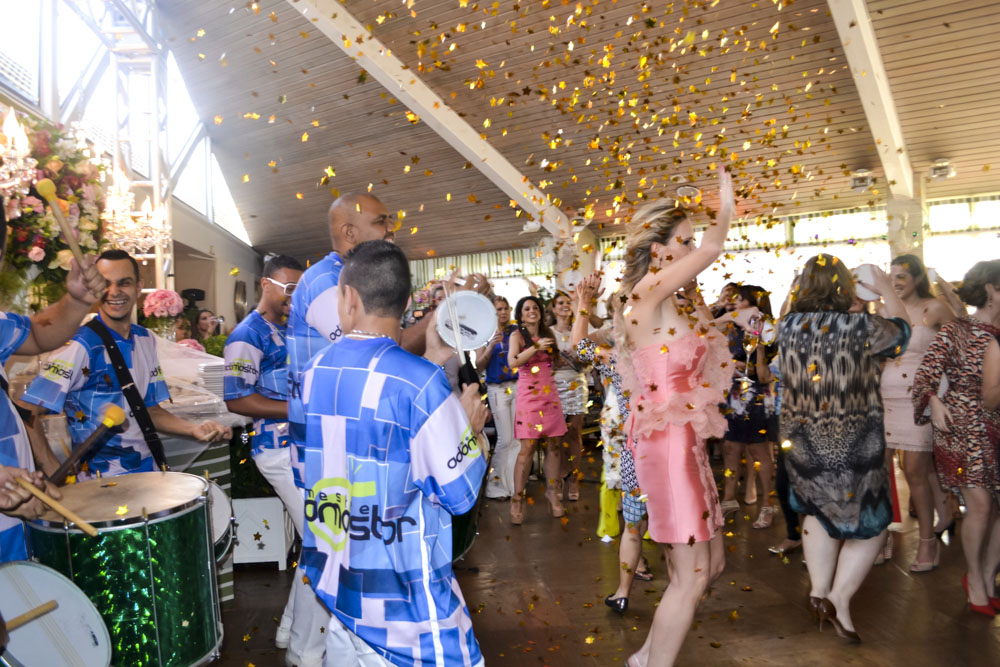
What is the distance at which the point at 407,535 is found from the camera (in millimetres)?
1770

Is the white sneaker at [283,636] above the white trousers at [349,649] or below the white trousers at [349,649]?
below

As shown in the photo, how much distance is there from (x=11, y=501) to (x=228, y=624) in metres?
2.44

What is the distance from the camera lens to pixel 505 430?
6656 mm

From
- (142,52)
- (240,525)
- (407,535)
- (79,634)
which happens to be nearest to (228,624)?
(240,525)

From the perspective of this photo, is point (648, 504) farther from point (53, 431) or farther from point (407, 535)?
point (53, 431)

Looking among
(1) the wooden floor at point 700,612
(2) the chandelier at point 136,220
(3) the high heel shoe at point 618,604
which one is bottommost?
(1) the wooden floor at point 700,612

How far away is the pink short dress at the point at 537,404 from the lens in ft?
19.7

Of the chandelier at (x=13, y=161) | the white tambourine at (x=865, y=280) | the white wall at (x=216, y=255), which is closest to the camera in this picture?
the chandelier at (x=13, y=161)

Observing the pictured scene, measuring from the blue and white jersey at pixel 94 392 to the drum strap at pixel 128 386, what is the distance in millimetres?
23

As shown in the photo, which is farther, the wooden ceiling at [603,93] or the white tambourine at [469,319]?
the wooden ceiling at [603,93]

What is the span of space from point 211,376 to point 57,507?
2566 mm

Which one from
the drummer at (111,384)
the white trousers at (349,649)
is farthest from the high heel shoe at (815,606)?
the drummer at (111,384)

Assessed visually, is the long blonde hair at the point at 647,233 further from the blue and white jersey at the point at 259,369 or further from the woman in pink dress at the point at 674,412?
the blue and white jersey at the point at 259,369

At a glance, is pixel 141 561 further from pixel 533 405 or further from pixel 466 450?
pixel 533 405
